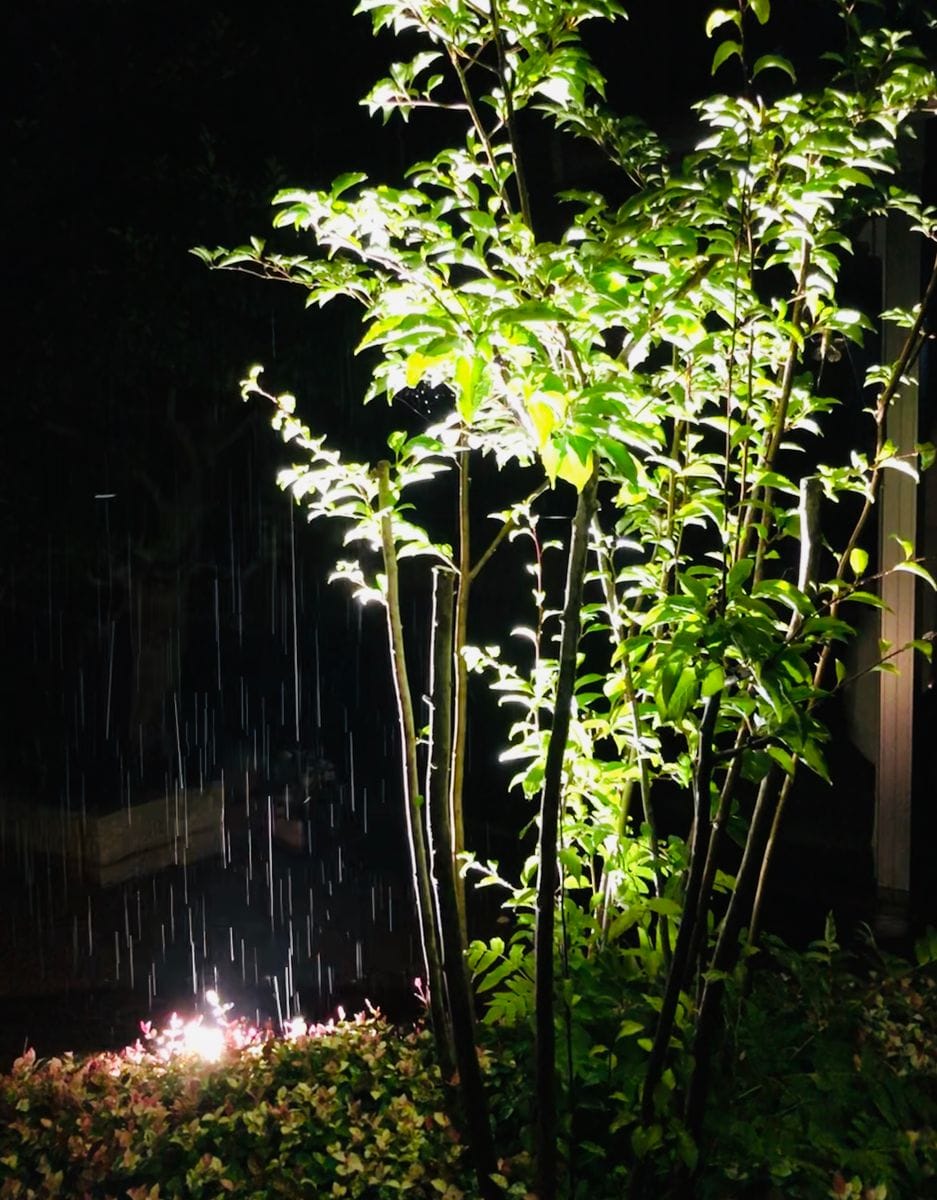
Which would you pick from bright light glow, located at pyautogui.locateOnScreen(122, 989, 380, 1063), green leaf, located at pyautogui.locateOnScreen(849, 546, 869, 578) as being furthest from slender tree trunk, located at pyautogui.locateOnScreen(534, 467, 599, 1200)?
bright light glow, located at pyautogui.locateOnScreen(122, 989, 380, 1063)

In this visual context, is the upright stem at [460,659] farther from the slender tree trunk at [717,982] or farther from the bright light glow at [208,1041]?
the bright light glow at [208,1041]

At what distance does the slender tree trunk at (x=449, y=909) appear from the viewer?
2.14m

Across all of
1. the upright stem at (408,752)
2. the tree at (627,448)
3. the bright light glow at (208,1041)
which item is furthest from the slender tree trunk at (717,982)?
the bright light glow at (208,1041)

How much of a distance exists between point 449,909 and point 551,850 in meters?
0.32

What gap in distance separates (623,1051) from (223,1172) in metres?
1.00

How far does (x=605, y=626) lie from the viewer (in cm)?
259

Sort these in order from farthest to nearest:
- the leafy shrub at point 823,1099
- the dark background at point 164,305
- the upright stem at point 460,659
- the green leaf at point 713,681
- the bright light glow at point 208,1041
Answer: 1. the dark background at point 164,305
2. the bright light glow at point 208,1041
3. the upright stem at point 460,659
4. the leafy shrub at point 823,1099
5. the green leaf at point 713,681

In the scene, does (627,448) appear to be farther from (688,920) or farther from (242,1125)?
(242,1125)

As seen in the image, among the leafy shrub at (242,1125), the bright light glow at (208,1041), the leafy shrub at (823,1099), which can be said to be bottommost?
the bright light glow at (208,1041)

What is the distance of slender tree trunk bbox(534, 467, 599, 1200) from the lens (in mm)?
1927

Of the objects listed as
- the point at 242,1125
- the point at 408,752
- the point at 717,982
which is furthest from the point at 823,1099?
the point at 242,1125

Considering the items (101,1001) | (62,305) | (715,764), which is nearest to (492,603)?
(62,305)

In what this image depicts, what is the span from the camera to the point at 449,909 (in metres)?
2.18

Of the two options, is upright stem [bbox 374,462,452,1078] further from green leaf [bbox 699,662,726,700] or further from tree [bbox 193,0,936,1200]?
green leaf [bbox 699,662,726,700]
